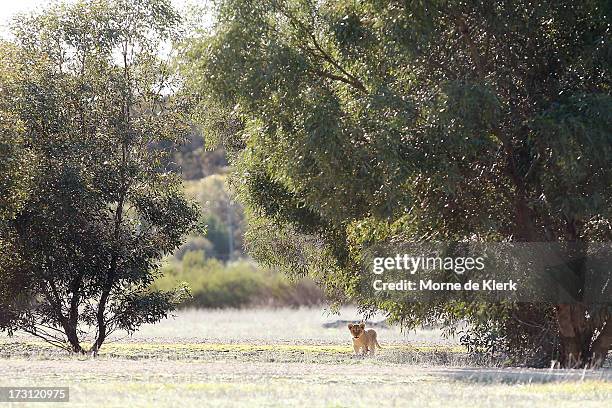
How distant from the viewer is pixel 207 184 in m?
106

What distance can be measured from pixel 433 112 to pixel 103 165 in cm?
1002

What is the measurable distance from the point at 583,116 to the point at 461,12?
133 inches

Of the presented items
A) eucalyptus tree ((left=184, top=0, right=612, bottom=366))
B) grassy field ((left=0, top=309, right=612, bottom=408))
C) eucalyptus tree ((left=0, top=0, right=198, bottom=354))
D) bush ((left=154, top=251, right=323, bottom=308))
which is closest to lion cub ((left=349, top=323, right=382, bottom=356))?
grassy field ((left=0, top=309, right=612, bottom=408))

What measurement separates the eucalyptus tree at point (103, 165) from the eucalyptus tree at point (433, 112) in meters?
5.18

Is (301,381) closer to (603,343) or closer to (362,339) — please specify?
(603,343)

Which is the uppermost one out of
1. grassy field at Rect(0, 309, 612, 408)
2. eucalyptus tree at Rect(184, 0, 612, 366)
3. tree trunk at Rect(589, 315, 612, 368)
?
eucalyptus tree at Rect(184, 0, 612, 366)

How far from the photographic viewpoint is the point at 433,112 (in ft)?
70.1

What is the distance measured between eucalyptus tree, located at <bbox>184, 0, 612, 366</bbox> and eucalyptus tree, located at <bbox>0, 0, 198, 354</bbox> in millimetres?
5176

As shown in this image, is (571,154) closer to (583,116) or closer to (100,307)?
(583,116)

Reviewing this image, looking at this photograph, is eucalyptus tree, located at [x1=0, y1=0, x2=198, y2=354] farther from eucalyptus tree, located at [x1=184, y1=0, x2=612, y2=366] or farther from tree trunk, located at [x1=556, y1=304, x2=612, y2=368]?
tree trunk, located at [x1=556, y1=304, x2=612, y2=368]

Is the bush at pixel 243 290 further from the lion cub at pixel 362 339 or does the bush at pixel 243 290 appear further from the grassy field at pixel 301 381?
the lion cub at pixel 362 339

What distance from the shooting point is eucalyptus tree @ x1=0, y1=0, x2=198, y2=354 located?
1104 inches

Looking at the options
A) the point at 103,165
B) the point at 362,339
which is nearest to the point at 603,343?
the point at 362,339

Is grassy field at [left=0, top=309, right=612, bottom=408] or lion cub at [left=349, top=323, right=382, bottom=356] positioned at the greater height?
lion cub at [left=349, top=323, right=382, bottom=356]
